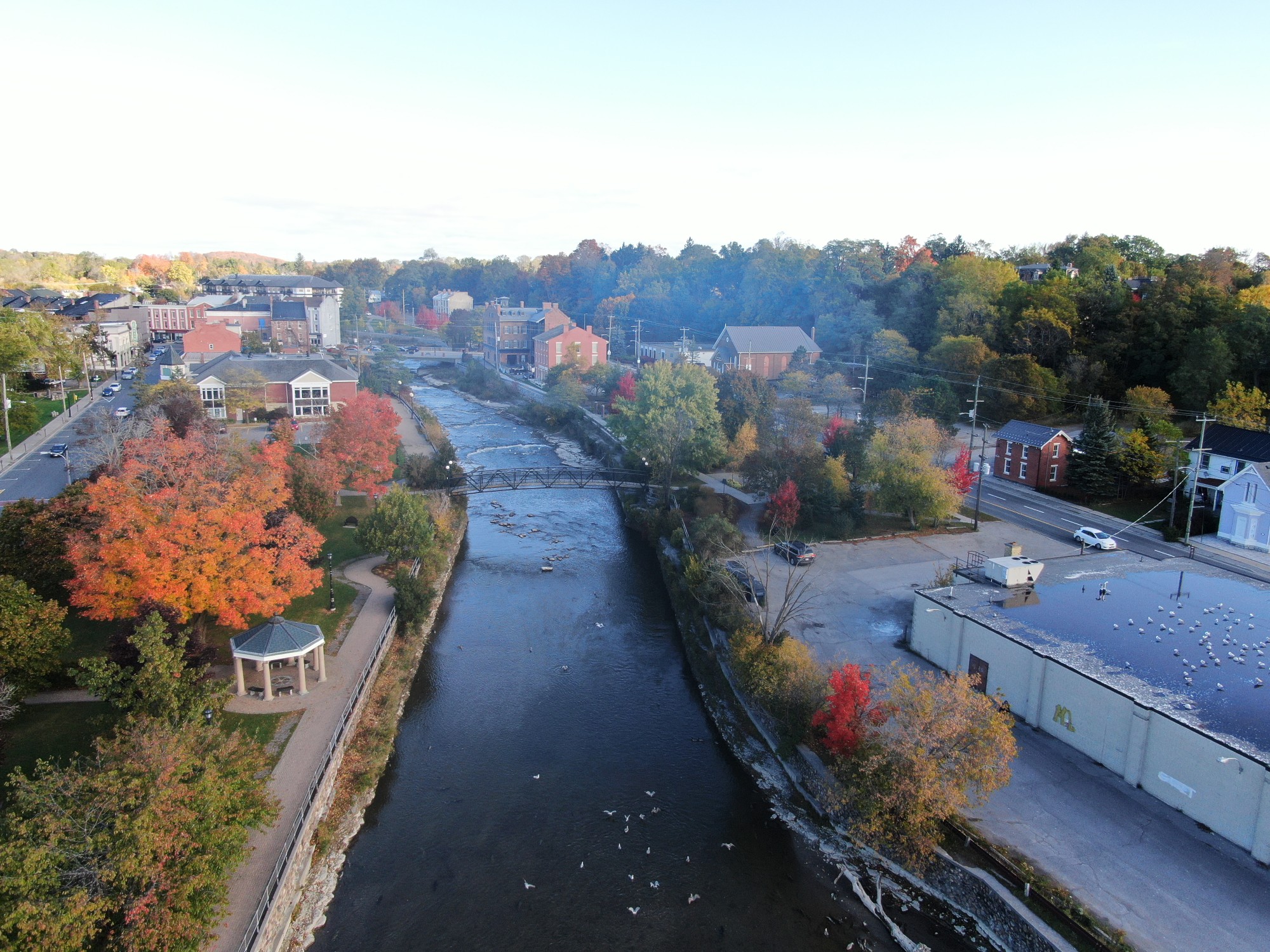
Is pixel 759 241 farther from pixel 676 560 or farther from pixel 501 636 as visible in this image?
pixel 501 636

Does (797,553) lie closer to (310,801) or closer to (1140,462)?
(1140,462)

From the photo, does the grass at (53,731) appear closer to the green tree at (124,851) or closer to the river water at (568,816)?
the green tree at (124,851)

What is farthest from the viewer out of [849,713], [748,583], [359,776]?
[748,583]

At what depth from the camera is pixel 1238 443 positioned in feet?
96.9

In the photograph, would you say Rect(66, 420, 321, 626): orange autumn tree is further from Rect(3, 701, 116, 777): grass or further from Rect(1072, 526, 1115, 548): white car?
Rect(1072, 526, 1115, 548): white car

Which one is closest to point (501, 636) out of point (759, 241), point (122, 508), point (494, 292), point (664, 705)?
point (664, 705)

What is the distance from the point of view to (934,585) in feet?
70.4

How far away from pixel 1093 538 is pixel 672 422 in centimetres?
1646

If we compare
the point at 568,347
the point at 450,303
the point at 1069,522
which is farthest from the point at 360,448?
the point at 450,303

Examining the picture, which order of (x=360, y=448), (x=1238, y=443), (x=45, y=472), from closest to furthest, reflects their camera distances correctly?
(x=1238, y=443)
(x=360, y=448)
(x=45, y=472)

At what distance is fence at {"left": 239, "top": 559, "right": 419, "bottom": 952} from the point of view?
1149cm

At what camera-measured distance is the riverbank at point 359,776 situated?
1316cm

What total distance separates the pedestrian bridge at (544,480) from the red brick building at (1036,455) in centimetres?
1618

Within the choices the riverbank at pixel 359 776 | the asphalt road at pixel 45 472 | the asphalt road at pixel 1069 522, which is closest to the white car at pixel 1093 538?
the asphalt road at pixel 1069 522
